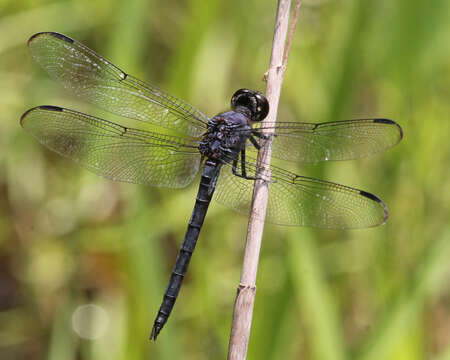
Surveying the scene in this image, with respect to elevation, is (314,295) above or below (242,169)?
below

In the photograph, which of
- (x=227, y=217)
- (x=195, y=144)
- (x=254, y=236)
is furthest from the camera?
(x=227, y=217)

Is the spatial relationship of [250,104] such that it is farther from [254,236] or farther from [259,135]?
[254,236]

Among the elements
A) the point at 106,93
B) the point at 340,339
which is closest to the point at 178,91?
the point at 106,93

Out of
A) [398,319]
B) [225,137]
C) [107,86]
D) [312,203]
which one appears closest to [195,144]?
[225,137]

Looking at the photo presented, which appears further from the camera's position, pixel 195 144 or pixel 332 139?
pixel 195 144

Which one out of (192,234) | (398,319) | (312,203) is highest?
(312,203)
